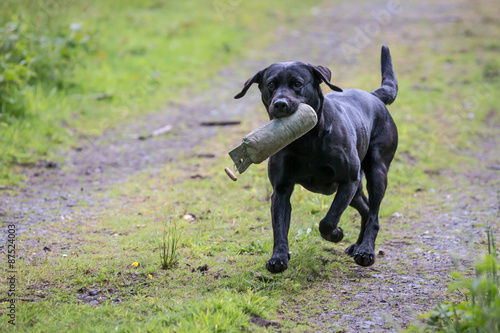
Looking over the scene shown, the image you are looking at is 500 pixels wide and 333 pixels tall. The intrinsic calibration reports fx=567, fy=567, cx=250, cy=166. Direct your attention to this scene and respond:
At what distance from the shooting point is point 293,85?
4336 mm

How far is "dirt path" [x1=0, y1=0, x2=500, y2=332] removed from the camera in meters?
4.06

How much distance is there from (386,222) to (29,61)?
18.4 feet

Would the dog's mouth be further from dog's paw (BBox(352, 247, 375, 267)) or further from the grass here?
the grass

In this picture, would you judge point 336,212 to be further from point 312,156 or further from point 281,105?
point 281,105

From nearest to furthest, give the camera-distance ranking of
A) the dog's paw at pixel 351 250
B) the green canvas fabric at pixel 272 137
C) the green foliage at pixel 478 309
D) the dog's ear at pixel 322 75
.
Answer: the green foliage at pixel 478 309
the green canvas fabric at pixel 272 137
the dog's ear at pixel 322 75
the dog's paw at pixel 351 250

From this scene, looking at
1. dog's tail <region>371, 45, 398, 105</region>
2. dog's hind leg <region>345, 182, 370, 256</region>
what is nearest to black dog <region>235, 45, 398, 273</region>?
dog's hind leg <region>345, 182, 370, 256</region>

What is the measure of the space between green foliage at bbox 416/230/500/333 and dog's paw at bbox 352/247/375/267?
1370 millimetres

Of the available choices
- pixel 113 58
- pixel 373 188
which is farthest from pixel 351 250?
pixel 113 58

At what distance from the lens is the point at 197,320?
3373 millimetres

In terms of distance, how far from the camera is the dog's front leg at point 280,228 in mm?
4094

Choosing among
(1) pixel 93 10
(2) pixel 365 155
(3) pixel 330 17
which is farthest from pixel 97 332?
(3) pixel 330 17

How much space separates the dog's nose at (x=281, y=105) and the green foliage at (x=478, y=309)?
68.3 inches

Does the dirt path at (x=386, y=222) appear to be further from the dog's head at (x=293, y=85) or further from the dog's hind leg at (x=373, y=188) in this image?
the dog's head at (x=293, y=85)

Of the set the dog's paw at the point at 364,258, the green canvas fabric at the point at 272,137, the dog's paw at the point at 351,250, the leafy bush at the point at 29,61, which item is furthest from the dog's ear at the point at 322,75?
the leafy bush at the point at 29,61
